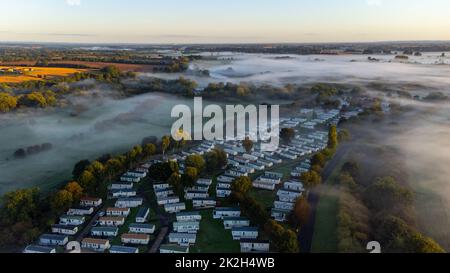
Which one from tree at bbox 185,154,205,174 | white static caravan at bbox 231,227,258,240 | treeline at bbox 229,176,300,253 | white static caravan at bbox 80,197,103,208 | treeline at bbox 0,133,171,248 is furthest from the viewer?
tree at bbox 185,154,205,174

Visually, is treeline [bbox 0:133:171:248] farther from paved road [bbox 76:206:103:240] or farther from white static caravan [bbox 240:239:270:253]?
white static caravan [bbox 240:239:270:253]

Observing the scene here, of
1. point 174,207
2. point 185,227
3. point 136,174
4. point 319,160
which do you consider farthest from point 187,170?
point 319,160

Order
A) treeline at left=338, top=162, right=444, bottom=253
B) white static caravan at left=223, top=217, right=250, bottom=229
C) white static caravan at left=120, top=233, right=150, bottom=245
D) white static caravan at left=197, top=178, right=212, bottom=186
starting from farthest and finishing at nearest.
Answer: white static caravan at left=197, top=178, right=212, bottom=186 → white static caravan at left=223, top=217, right=250, bottom=229 → white static caravan at left=120, top=233, right=150, bottom=245 → treeline at left=338, top=162, right=444, bottom=253

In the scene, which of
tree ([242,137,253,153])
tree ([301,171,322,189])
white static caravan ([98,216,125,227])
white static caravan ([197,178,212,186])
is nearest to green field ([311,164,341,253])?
tree ([301,171,322,189])

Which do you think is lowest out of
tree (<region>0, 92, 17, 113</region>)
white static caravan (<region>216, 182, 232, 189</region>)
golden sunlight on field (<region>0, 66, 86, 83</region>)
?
white static caravan (<region>216, 182, 232, 189</region>)

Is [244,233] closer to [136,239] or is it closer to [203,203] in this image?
[203,203]

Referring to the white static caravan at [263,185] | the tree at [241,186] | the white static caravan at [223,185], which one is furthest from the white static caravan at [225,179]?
the tree at [241,186]
